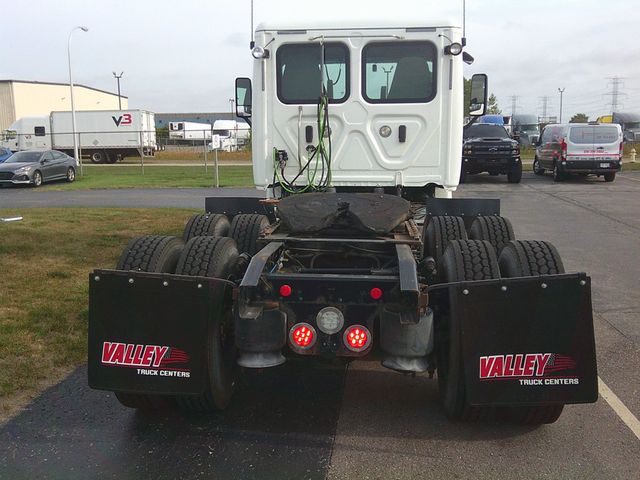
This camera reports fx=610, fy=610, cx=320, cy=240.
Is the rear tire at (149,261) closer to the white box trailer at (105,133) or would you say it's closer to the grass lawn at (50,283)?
the grass lawn at (50,283)

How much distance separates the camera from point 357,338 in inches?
130

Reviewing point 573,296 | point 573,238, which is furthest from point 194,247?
point 573,238

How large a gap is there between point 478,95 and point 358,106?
4.38 ft

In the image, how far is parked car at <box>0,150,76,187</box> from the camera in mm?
21203

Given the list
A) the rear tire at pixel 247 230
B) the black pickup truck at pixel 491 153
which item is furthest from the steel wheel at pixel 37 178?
the rear tire at pixel 247 230

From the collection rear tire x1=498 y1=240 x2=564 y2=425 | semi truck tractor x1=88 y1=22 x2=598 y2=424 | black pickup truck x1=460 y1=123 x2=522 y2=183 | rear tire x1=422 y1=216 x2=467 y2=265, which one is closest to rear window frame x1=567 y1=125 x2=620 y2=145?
black pickup truck x1=460 y1=123 x2=522 y2=183

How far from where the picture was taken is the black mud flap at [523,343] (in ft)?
10.4

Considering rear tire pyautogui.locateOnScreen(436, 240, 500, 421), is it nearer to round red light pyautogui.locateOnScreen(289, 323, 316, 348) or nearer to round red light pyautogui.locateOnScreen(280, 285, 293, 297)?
round red light pyautogui.locateOnScreen(289, 323, 316, 348)

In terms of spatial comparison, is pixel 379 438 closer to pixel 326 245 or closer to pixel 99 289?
pixel 326 245

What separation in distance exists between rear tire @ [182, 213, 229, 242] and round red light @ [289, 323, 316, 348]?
2146 mm

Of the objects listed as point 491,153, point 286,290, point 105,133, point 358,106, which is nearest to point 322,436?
point 286,290

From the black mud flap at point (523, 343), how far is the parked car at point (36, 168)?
21.2 metres

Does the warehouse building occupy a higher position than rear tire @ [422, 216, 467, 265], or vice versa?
the warehouse building

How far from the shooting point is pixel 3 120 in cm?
6456
